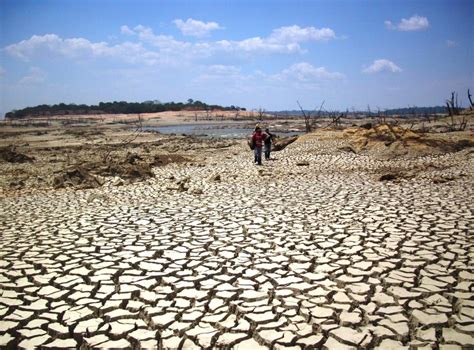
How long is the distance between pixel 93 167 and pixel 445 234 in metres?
12.7

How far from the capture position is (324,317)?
11.7ft

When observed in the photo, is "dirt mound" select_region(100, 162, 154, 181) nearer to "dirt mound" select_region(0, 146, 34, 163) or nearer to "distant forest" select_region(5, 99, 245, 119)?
"dirt mound" select_region(0, 146, 34, 163)

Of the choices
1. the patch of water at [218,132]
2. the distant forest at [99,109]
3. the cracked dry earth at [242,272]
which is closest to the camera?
the cracked dry earth at [242,272]

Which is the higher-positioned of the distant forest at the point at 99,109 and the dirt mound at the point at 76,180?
the distant forest at the point at 99,109

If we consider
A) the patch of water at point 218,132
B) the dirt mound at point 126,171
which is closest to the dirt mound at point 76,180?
the dirt mound at point 126,171

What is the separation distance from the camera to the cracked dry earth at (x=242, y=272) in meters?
3.34

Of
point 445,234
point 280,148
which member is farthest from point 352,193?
point 280,148

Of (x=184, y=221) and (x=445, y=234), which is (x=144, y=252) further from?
(x=445, y=234)

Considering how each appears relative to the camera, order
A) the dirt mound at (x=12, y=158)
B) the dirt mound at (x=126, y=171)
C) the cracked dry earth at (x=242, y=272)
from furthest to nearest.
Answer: the dirt mound at (x=12, y=158) < the dirt mound at (x=126, y=171) < the cracked dry earth at (x=242, y=272)

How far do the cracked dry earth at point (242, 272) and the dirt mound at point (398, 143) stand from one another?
26.4 ft

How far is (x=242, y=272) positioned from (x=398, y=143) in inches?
593

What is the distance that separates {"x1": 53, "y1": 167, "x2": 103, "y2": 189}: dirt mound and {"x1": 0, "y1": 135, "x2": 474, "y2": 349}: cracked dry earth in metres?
2.62

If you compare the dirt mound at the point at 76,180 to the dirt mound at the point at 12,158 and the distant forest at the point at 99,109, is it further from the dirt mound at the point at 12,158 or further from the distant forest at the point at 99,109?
the distant forest at the point at 99,109

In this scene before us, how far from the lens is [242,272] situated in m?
4.68
